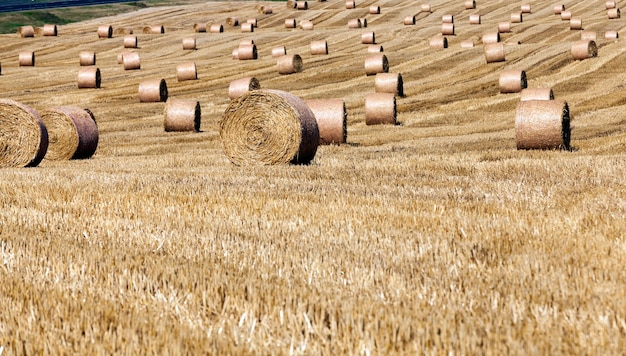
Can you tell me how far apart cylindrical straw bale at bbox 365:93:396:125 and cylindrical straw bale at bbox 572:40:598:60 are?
1459cm

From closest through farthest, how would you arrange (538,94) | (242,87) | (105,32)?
(538,94), (242,87), (105,32)

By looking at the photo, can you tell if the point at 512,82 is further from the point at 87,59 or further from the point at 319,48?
the point at 87,59

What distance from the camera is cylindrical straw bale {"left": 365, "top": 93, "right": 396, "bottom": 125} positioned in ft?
72.7

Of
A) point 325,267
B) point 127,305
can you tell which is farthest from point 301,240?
point 127,305

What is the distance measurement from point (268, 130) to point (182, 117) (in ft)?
28.3

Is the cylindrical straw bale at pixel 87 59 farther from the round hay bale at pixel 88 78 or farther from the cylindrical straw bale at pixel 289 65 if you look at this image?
the cylindrical straw bale at pixel 289 65

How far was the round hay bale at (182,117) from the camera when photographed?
22203 millimetres

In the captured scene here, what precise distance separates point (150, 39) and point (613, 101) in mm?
39100

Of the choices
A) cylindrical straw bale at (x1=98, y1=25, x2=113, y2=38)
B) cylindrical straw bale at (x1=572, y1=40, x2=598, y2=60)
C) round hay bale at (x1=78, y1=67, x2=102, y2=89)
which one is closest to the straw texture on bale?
round hay bale at (x1=78, y1=67, x2=102, y2=89)

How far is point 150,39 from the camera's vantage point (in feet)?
184

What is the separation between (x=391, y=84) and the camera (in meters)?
28.7

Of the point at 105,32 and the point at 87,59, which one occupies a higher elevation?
the point at 105,32

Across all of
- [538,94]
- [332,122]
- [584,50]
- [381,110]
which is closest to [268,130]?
[332,122]

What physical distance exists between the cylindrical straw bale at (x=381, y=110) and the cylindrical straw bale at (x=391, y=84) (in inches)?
246
